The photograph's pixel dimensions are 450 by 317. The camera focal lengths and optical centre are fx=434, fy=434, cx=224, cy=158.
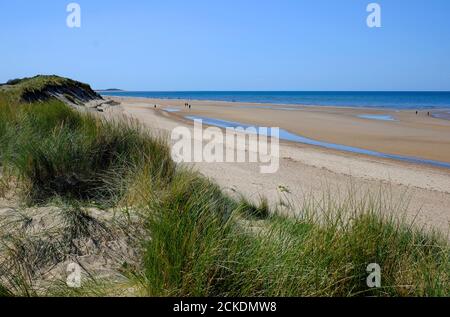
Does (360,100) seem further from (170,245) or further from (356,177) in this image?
(170,245)

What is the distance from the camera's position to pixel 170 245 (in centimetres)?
293

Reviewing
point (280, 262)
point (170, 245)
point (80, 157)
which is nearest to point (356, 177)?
point (80, 157)

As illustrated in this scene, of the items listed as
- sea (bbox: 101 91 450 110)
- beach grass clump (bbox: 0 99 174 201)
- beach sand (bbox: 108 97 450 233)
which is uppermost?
sea (bbox: 101 91 450 110)

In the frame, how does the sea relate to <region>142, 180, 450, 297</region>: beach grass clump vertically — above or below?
above

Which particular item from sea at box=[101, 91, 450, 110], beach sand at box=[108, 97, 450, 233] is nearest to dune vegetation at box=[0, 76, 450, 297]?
Result: beach sand at box=[108, 97, 450, 233]

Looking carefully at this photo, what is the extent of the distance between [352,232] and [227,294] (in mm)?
1181

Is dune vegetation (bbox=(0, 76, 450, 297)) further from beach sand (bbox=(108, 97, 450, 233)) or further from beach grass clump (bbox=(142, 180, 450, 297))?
beach sand (bbox=(108, 97, 450, 233))

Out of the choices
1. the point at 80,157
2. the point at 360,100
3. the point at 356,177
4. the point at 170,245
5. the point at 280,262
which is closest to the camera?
the point at 170,245

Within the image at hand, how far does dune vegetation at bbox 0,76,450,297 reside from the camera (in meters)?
2.91

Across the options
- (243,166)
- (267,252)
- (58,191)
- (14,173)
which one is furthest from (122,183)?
(243,166)

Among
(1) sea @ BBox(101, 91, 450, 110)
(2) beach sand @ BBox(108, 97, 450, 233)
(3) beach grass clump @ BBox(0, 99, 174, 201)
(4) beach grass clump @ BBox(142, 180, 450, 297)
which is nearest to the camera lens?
(4) beach grass clump @ BBox(142, 180, 450, 297)

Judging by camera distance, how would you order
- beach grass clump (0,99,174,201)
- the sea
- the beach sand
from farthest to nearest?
the sea
the beach sand
beach grass clump (0,99,174,201)

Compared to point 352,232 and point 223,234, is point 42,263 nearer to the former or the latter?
point 223,234
